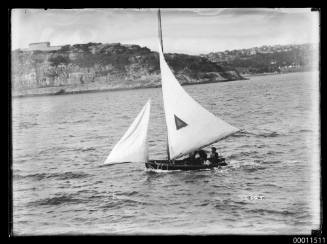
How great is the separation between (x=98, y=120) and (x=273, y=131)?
8.86ft

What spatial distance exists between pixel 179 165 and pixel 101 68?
6.38ft

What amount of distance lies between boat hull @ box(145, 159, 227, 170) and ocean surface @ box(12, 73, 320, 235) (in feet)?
0.30

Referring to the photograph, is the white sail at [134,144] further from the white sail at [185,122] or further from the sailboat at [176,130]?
the white sail at [185,122]

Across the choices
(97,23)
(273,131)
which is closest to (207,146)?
(273,131)

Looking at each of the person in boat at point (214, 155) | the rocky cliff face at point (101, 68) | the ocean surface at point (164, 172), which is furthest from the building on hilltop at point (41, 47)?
the person in boat at point (214, 155)

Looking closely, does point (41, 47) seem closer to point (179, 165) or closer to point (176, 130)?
point (176, 130)

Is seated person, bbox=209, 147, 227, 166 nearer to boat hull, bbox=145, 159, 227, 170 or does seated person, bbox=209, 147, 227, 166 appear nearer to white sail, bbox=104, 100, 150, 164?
boat hull, bbox=145, 159, 227, 170

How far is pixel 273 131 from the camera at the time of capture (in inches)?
329

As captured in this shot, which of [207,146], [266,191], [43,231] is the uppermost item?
[207,146]

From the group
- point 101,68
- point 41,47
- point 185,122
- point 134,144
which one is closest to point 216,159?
point 185,122

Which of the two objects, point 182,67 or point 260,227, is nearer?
point 260,227

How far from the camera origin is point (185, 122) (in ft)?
27.0

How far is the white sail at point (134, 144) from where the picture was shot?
26.9ft

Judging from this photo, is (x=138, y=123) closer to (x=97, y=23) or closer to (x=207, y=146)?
(x=207, y=146)
